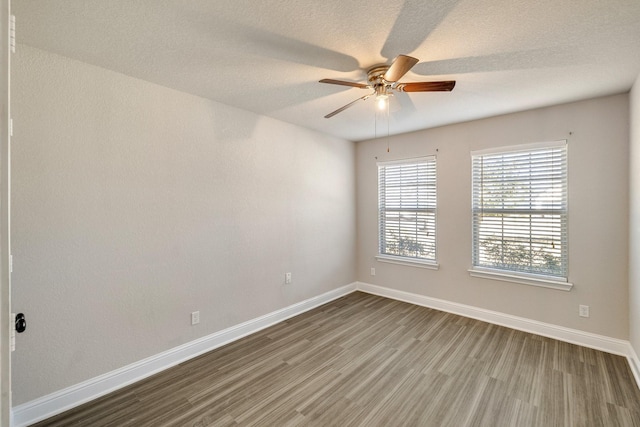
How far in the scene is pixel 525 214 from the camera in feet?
10.9

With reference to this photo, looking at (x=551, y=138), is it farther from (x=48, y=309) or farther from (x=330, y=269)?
(x=48, y=309)

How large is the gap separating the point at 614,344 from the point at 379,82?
11.2 ft

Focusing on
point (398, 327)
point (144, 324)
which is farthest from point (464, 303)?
point (144, 324)

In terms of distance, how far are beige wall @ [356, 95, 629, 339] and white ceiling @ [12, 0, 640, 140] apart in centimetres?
38

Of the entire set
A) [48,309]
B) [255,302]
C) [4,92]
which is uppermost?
[4,92]

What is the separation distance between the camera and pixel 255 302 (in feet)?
11.0

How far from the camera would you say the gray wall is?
6.48 feet

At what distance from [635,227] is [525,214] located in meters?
0.92

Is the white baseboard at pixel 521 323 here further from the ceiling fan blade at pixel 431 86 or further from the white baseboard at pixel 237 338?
the ceiling fan blade at pixel 431 86

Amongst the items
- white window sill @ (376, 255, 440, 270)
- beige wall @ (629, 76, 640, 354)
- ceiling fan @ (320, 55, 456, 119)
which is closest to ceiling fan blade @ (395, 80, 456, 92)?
ceiling fan @ (320, 55, 456, 119)

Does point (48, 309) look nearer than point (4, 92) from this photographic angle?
No

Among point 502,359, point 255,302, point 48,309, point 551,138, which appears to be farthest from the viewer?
point 255,302

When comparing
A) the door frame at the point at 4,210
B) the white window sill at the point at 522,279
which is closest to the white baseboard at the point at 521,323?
the white window sill at the point at 522,279

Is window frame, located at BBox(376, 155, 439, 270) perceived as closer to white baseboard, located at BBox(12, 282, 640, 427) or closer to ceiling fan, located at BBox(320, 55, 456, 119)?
white baseboard, located at BBox(12, 282, 640, 427)
